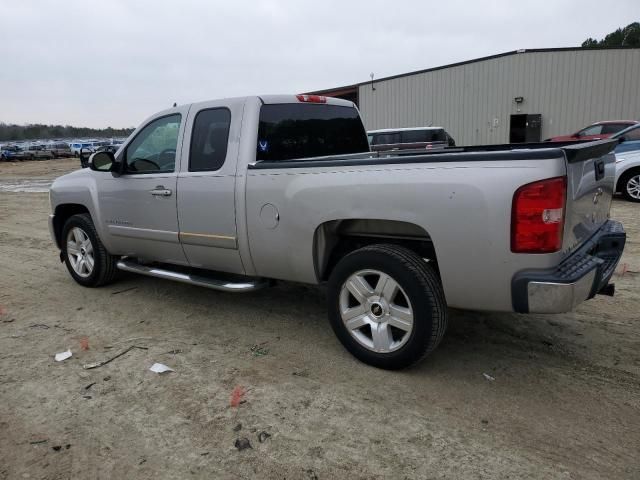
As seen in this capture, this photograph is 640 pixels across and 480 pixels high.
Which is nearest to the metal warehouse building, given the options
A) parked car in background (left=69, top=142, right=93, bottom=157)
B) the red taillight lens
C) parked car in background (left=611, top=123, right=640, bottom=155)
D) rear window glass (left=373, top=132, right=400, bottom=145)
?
rear window glass (left=373, top=132, right=400, bottom=145)

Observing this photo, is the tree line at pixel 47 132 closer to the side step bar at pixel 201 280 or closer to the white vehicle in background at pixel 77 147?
the white vehicle in background at pixel 77 147

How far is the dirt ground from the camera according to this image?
2.55m

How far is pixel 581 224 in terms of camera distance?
10.5ft

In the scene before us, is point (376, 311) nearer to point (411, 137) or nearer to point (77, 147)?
point (411, 137)

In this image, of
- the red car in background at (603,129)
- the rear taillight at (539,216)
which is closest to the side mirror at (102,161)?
the rear taillight at (539,216)

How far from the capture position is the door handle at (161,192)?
449 centimetres

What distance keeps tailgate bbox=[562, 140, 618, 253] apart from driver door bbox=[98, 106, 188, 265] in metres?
3.11

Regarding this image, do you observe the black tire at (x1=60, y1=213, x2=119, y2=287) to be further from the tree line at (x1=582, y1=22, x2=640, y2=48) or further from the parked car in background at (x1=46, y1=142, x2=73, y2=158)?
the tree line at (x1=582, y1=22, x2=640, y2=48)

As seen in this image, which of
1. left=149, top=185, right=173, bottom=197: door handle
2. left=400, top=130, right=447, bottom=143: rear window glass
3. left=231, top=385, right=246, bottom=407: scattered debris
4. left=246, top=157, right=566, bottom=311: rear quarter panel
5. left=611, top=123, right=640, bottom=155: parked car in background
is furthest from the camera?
left=400, top=130, right=447, bottom=143: rear window glass

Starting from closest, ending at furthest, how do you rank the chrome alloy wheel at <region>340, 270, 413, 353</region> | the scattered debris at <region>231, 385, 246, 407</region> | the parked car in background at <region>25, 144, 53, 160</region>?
1. the scattered debris at <region>231, 385, 246, 407</region>
2. the chrome alloy wheel at <region>340, 270, 413, 353</region>
3. the parked car in background at <region>25, 144, 53, 160</region>

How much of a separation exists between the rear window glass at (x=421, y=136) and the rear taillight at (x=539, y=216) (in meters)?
15.2

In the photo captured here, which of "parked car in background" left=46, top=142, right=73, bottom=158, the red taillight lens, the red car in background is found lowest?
the red taillight lens

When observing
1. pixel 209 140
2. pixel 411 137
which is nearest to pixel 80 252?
pixel 209 140

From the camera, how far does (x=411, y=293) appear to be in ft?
10.4
